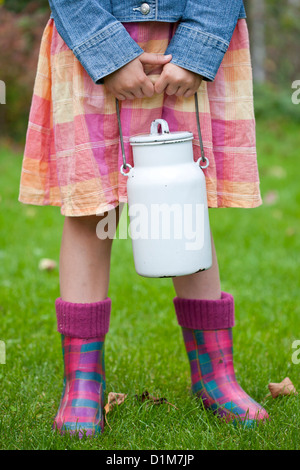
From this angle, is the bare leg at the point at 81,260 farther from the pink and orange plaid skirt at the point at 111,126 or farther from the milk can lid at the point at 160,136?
the milk can lid at the point at 160,136

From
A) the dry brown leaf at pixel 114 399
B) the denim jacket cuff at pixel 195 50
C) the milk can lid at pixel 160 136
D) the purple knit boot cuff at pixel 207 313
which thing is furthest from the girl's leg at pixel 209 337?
the denim jacket cuff at pixel 195 50

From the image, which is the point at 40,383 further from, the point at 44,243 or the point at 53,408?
the point at 44,243

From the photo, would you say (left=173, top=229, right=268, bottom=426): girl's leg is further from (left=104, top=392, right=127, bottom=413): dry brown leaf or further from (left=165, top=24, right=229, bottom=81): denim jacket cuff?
(left=165, top=24, right=229, bottom=81): denim jacket cuff

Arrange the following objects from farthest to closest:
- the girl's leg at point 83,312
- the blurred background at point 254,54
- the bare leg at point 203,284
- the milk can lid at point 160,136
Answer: the blurred background at point 254,54
the bare leg at point 203,284
the girl's leg at point 83,312
the milk can lid at point 160,136

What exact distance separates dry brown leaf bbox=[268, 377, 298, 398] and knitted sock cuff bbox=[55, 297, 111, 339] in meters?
0.51

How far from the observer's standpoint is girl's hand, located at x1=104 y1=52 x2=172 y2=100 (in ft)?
4.61

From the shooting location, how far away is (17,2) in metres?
8.58

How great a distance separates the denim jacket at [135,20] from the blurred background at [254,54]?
503cm

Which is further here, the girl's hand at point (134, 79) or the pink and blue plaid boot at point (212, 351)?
the pink and blue plaid boot at point (212, 351)

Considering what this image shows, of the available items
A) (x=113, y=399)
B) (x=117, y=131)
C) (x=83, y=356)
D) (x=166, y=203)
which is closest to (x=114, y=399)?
(x=113, y=399)

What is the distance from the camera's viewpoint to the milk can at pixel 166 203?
1360 millimetres

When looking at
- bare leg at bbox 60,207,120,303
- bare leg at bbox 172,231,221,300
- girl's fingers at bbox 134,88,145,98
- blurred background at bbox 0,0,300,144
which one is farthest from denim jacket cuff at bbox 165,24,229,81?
blurred background at bbox 0,0,300,144

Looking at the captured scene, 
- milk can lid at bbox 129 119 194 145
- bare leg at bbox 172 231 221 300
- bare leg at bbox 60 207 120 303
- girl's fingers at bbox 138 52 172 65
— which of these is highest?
girl's fingers at bbox 138 52 172 65

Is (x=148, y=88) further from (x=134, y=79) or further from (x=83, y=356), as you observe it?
(x=83, y=356)
